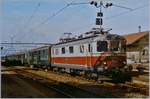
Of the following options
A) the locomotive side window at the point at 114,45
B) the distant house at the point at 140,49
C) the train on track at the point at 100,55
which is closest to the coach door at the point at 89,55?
the train on track at the point at 100,55

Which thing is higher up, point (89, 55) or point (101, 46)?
point (101, 46)

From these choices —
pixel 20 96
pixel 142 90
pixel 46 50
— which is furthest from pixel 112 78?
pixel 46 50

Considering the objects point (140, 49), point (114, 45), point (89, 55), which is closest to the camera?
point (114, 45)

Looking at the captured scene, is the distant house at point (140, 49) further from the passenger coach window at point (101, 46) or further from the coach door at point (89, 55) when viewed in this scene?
the passenger coach window at point (101, 46)

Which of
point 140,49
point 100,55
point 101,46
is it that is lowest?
point 100,55

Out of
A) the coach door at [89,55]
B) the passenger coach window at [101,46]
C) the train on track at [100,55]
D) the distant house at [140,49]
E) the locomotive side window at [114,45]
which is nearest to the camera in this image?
the train on track at [100,55]

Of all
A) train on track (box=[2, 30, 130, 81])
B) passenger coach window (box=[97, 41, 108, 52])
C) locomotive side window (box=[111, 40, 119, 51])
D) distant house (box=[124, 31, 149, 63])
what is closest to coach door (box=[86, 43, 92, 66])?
train on track (box=[2, 30, 130, 81])

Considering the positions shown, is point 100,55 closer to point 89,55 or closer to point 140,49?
point 89,55

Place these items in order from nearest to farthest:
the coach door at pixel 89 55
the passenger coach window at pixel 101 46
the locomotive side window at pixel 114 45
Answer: the locomotive side window at pixel 114 45
the passenger coach window at pixel 101 46
the coach door at pixel 89 55

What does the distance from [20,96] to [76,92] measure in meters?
2.79

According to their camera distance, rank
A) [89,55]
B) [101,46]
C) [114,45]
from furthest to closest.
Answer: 1. [89,55]
2. [101,46]
3. [114,45]

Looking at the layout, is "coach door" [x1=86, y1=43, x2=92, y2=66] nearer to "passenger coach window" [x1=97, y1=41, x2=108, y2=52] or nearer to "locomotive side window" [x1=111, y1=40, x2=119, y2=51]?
"passenger coach window" [x1=97, y1=41, x2=108, y2=52]

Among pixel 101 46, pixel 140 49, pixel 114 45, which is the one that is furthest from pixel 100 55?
pixel 140 49

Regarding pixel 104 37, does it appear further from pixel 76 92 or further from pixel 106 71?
pixel 76 92
